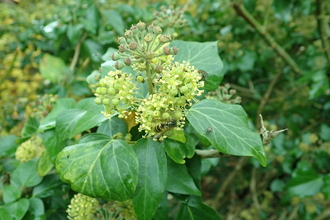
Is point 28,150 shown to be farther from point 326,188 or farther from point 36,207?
point 326,188

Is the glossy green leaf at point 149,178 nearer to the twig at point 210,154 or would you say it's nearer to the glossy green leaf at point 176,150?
the glossy green leaf at point 176,150

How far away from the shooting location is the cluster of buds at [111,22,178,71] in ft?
2.61

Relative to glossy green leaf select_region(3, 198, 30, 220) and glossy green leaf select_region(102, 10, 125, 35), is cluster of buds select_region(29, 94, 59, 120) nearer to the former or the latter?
glossy green leaf select_region(3, 198, 30, 220)

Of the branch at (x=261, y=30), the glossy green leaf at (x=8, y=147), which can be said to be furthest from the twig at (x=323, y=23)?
the glossy green leaf at (x=8, y=147)

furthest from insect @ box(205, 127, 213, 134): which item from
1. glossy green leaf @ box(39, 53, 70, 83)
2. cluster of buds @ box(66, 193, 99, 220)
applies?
glossy green leaf @ box(39, 53, 70, 83)

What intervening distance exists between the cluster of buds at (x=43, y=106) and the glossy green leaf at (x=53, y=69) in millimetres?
520

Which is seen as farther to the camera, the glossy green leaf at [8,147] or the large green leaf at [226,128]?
the glossy green leaf at [8,147]

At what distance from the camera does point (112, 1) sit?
2.32m

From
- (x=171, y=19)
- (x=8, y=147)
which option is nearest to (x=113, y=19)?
(x=171, y=19)

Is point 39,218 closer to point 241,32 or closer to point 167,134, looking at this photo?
point 167,134

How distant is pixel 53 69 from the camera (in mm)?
1939

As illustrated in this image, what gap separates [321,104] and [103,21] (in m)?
2.01

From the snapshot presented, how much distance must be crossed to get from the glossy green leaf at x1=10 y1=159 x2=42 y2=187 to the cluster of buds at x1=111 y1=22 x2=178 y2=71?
0.75 meters

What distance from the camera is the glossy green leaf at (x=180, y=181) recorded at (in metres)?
1.02
